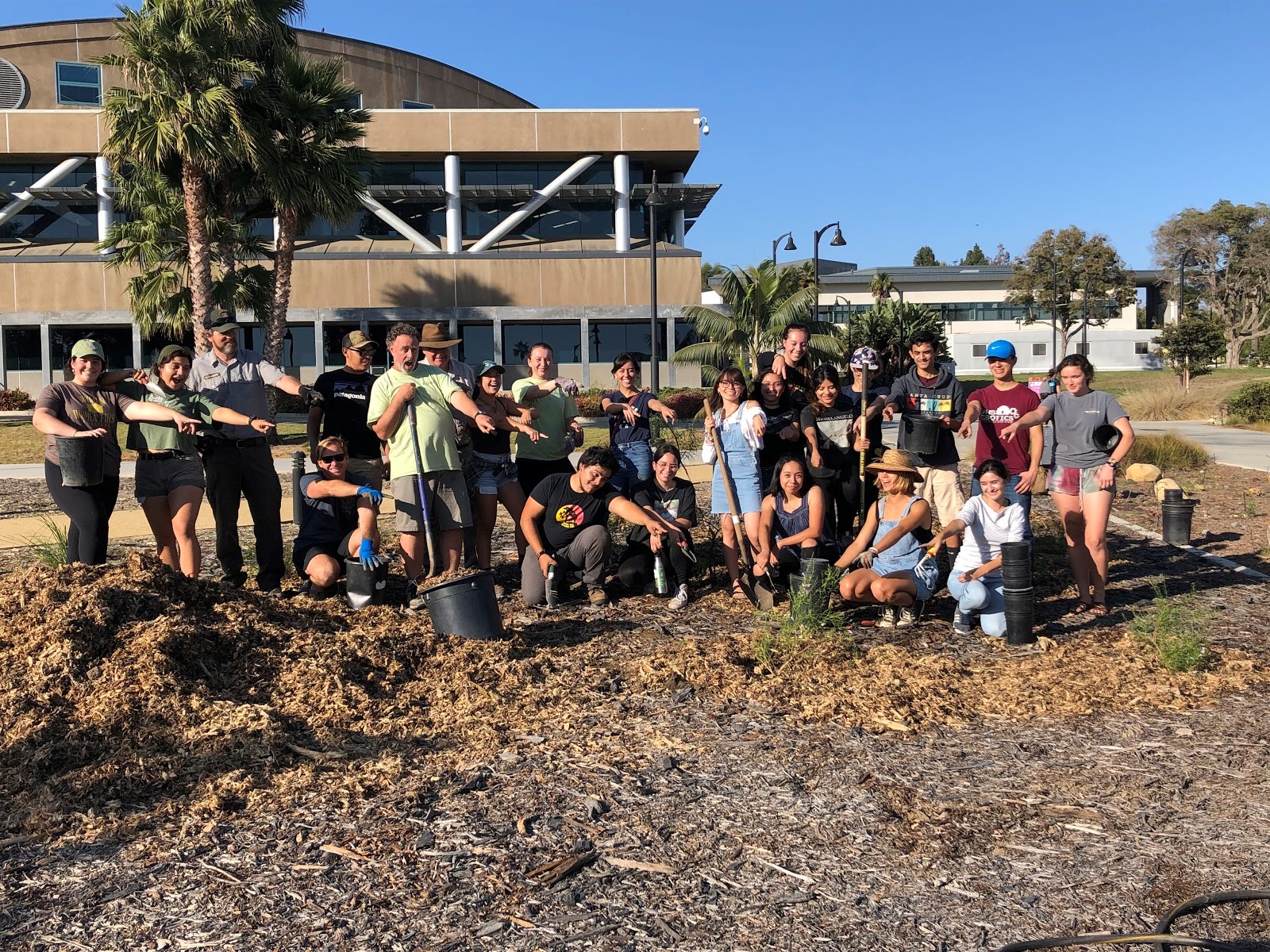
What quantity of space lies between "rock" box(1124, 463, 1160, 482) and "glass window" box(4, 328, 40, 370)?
3478 centimetres

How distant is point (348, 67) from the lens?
146ft

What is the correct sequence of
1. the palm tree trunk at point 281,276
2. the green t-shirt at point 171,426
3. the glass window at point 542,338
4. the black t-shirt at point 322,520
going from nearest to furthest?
the green t-shirt at point 171,426
the black t-shirt at point 322,520
the palm tree trunk at point 281,276
the glass window at point 542,338

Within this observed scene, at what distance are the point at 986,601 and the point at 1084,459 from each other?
1.25 meters

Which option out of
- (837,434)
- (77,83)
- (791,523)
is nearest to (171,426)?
(791,523)

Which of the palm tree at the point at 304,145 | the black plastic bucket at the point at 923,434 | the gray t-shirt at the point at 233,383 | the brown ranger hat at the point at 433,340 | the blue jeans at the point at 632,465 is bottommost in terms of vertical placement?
the blue jeans at the point at 632,465

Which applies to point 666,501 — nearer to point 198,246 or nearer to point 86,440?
point 86,440

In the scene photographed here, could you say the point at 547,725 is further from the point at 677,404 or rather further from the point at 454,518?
the point at 677,404

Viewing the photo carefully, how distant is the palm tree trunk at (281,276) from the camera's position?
23531 millimetres

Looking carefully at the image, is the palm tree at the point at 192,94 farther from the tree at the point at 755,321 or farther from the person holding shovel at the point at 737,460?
the person holding shovel at the point at 737,460

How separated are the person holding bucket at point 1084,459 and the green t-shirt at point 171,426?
5.09m

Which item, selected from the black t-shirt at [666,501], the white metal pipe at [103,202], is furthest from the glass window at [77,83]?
the black t-shirt at [666,501]

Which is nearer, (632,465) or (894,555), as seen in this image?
(894,555)

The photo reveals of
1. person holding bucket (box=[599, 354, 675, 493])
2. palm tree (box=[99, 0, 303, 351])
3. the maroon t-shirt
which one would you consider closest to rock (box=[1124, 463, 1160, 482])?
the maroon t-shirt

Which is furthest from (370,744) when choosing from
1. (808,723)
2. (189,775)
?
(808,723)
